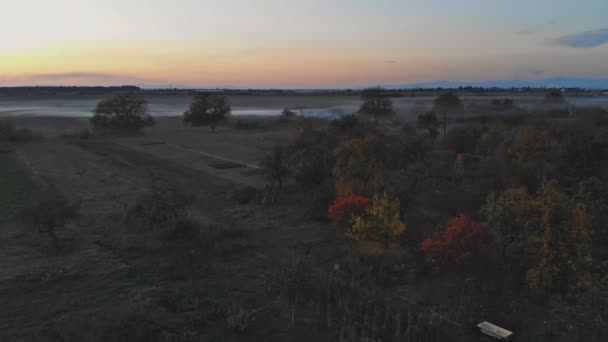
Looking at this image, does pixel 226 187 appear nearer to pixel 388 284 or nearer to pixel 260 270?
pixel 260 270

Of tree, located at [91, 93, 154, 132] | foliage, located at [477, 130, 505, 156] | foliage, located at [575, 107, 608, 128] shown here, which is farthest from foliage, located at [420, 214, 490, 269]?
tree, located at [91, 93, 154, 132]

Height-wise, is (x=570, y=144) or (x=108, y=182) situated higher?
(x=570, y=144)

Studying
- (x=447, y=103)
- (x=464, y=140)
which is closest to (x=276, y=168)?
(x=464, y=140)

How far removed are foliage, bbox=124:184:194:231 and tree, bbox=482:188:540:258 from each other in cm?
1140

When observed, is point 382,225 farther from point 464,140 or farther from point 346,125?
point 346,125

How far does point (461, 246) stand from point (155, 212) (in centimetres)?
1093

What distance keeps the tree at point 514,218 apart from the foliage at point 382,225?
2.92 meters

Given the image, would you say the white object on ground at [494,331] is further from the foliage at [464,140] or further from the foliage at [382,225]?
the foliage at [464,140]

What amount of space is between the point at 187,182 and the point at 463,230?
20.8 metres

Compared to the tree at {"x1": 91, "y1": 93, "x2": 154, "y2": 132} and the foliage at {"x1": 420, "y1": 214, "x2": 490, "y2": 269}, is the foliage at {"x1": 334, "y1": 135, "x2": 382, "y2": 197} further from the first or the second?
the tree at {"x1": 91, "y1": 93, "x2": 154, "y2": 132}

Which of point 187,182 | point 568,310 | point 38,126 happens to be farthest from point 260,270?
point 38,126

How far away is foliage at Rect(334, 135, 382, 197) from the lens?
64.7ft

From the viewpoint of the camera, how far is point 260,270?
50.2ft

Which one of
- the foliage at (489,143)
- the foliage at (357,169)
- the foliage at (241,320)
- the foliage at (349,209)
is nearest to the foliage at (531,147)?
the foliage at (489,143)
